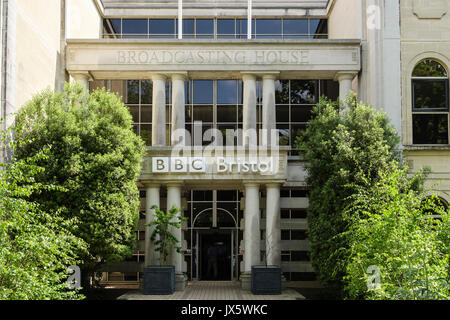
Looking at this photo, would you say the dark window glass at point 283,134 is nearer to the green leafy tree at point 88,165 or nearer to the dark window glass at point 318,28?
the dark window glass at point 318,28

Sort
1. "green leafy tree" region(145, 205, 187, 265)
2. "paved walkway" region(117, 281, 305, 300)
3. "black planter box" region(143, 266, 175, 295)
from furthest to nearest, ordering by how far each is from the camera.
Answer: "green leafy tree" region(145, 205, 187, 265) → "black planter box" region(143, 266, 175, 295) → "paved walkway" region(117, 281, 305, 300)

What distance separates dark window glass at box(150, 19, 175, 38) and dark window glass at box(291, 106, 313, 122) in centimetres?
868

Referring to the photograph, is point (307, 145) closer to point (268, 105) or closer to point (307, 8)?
point (268, 105)

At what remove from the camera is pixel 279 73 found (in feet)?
74.5

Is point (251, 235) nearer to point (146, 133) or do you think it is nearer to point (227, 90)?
point (146, 133)

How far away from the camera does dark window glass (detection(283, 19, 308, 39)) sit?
94.6ft

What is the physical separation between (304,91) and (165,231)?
12.2m

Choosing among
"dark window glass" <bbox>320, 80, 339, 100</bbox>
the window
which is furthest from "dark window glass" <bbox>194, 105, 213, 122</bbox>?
"dark window glass" <bbox>320, 80, 339, 100</bbox>

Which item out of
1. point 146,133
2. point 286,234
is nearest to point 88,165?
point 146,133

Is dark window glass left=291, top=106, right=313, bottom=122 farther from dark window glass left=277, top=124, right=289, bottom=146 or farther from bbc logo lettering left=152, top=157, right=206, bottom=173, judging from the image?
bbc logo lettering left=152, top=157, right=206, bottom=173

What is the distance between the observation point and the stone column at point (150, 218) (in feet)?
68.5

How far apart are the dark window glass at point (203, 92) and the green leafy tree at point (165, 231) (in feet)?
28.9

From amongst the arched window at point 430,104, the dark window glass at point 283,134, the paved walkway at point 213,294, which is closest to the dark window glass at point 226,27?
the dark window glass at point 283,134

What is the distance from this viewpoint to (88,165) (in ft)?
56.9
